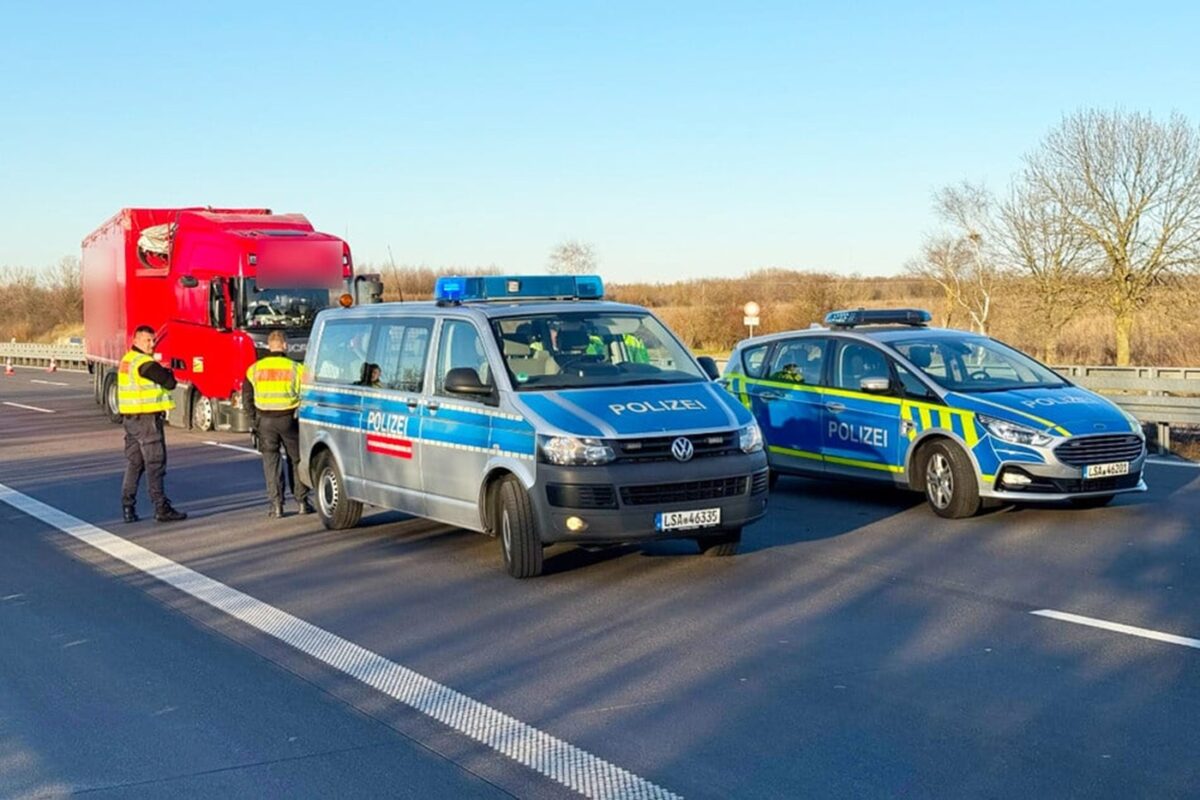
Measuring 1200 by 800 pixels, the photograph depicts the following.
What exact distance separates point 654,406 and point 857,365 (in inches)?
166

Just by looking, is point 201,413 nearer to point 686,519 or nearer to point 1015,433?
point 1015,433

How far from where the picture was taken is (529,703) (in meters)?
6.47

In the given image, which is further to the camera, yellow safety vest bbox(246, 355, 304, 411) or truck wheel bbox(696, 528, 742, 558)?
yellow safety vest bbox(246, 355, 304, 411)

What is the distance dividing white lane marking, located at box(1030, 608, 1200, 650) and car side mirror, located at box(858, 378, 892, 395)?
4413mm

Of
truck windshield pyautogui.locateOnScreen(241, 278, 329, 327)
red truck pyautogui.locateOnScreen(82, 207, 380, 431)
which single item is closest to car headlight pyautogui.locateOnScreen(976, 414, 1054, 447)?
red truck pyautogui.locateOnScreen(82, 207, 380, 431)

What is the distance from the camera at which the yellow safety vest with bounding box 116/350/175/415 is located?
12656mm

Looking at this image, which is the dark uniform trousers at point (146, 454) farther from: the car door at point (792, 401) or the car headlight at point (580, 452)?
the car door at point (792, 401)

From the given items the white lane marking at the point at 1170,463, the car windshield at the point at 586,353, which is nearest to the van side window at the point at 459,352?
the car windshield at the point at 586,353

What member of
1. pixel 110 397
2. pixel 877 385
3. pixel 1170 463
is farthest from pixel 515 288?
pixel 110 397

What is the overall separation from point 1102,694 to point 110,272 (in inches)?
926

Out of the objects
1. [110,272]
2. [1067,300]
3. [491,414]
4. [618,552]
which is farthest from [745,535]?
[1067,300]

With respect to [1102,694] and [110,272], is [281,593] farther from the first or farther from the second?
[110,272]

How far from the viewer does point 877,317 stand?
46.0ft

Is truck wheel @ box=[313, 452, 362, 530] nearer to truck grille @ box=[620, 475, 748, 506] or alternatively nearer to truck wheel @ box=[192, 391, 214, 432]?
truck grille @ box=[620, 475, 748, 506]
